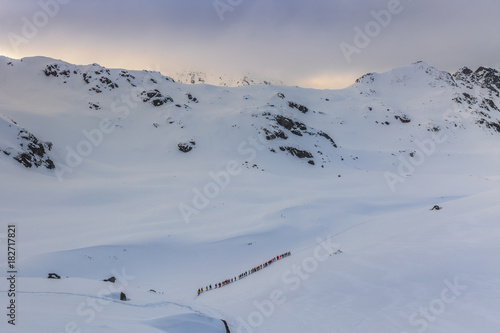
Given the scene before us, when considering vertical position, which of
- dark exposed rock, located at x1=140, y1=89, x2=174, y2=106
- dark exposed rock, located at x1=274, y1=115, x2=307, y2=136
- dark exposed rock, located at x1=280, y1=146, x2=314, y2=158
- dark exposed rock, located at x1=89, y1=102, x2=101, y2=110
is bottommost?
dark exposed rock, located at x1=280, y1=146, x2=314, y2=158

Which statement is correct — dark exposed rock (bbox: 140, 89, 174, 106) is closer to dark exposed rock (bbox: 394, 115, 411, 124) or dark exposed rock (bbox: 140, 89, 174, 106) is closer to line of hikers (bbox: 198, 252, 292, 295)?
line of hikers (bbox: 198, 252, 292, 295)

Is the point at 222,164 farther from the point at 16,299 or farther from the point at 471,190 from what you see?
the point at 16,299

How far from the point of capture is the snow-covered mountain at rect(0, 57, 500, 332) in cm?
1576

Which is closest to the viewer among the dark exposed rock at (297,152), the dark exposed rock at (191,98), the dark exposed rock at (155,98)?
the dark exposed rock at (297,152)

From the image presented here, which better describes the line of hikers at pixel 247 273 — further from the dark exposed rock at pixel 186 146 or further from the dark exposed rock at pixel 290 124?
the dark exposed rock at pixel 290 124

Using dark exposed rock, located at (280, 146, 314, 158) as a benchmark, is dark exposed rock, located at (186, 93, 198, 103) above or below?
above

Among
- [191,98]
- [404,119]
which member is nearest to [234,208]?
[191,98]

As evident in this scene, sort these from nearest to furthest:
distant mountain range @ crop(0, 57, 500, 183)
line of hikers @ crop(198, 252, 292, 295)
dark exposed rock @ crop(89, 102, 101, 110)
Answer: line of hikers @ crop(198, 252, 292, 295) < distant mountain range @ crop(0, 57, 500, 183) < dark exposed rock @ crop(89, 102, 101, 110)

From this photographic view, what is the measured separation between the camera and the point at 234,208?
4131cm

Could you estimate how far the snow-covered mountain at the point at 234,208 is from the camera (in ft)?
51.7

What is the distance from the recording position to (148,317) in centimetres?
1241

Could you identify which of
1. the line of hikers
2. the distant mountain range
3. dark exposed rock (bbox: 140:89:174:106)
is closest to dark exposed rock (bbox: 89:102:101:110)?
the distant mountain range

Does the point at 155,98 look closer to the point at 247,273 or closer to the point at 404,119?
the point at 247,273

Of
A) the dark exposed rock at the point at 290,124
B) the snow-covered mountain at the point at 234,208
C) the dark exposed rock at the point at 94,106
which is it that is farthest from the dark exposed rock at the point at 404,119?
the dark exposed rock at the point at 94,106
